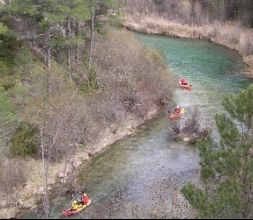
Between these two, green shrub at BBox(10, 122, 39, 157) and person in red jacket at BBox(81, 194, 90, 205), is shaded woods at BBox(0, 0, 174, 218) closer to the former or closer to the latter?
green shrub at BBox(10, 122, 39, 157)

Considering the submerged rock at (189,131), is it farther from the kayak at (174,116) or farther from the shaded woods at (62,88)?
the shaded woods at (62,88)

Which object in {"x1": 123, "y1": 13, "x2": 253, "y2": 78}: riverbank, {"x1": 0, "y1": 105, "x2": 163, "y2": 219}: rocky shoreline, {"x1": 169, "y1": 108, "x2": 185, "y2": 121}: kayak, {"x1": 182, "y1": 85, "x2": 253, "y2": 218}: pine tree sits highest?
{"x1": 182, "y1": 85, "x2": 253, "y2": 218}: pine tree

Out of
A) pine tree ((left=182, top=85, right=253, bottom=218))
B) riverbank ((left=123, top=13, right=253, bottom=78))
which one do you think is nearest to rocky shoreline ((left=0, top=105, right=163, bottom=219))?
pine tree ((left=182, top=85, right=253, bottom=218))

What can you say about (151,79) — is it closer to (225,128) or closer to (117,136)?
(117,136)

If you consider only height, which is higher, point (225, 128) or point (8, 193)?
point (225, 128)

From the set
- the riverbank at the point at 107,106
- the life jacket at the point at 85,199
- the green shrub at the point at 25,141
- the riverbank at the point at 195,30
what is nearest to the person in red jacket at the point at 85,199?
the life jacket at the point at 85,199

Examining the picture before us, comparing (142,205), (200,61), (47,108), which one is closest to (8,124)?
(47,108)

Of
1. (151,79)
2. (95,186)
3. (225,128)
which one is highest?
(225,128)
